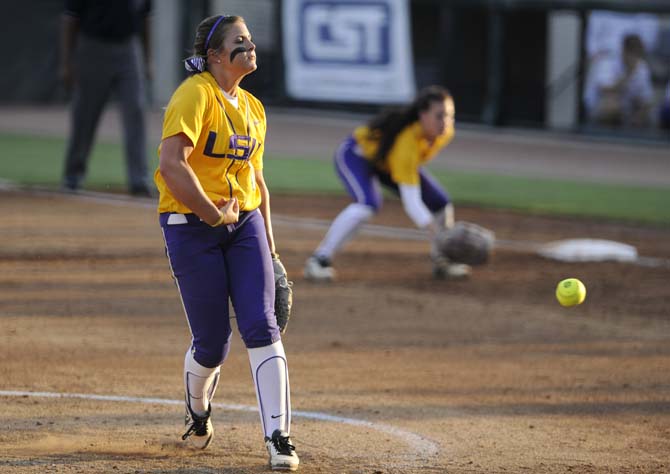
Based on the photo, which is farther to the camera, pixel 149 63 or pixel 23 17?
pixel 23 17

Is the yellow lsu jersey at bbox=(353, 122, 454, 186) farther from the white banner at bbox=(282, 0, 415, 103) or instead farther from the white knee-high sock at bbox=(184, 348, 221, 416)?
the white banner at bbox=(282, 0, 415, 103)

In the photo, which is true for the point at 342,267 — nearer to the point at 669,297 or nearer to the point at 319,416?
the point at 669,297

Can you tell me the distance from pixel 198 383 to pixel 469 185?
476 inches

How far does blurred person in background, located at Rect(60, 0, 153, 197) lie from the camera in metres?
13.5

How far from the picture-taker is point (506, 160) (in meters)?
20.2

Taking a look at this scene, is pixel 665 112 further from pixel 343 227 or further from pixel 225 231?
pixel 225 231

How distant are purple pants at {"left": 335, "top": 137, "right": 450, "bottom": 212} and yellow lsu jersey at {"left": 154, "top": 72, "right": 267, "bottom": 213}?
5.06m

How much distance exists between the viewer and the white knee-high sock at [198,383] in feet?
17.8

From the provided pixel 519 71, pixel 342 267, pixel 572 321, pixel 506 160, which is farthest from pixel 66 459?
pixel 519 71

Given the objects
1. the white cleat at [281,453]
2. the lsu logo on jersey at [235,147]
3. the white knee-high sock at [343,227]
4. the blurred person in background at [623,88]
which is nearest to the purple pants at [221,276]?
the lsu logo on jersey at [235,147]

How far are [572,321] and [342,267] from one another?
8.55 ft

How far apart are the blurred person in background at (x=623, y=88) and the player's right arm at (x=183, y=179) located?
690 inches

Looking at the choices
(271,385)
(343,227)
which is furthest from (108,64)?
(271,385)

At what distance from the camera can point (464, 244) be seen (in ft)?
34.2
